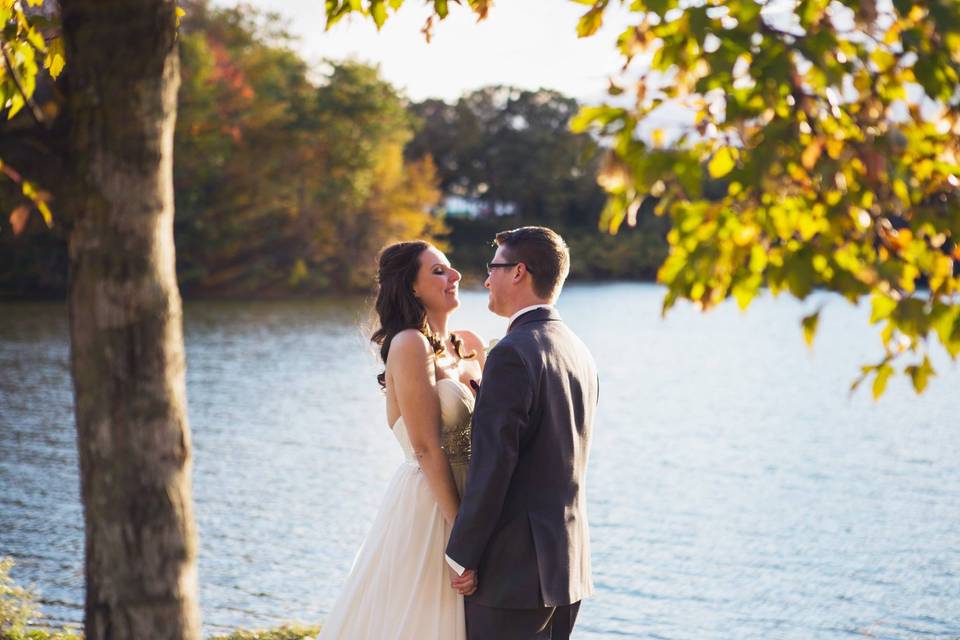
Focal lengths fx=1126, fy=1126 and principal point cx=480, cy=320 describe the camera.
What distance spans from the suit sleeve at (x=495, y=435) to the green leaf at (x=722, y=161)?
3.76ft

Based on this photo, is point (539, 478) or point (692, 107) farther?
point (539, 478)

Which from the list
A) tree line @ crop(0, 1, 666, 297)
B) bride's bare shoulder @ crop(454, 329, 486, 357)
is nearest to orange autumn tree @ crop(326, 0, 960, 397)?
bride's bare shoulder @ crop(454, 329, 486, 357)

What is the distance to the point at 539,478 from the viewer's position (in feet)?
11.7

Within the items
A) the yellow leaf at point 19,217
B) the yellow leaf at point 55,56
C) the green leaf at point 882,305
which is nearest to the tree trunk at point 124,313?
the yellow leaf at point 19,217

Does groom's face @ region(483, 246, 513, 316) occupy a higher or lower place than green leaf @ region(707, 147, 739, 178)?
Answer: lower

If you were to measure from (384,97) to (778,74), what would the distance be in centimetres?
4914

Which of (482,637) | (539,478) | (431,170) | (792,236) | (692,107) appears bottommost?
(482,637)

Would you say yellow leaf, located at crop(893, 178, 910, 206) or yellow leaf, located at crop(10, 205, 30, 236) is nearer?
yellow leaf, located at crop(893, 178, 910, 206)

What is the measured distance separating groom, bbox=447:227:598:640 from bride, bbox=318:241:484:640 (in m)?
0.30

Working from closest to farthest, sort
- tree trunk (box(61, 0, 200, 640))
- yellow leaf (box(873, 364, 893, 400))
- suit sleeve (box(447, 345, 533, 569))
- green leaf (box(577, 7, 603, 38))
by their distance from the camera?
yellow leaf (box(873, 364, 893, 400)) → tree trunk (box(61, 0, 200, 640)) → green leaf (box(577, 7, 603, 38)) → suit sleeve (box(447, 345, 533, 569))

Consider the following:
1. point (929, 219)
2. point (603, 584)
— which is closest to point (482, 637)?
point (929, 219)

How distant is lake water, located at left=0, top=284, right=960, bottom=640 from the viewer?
8.67 m

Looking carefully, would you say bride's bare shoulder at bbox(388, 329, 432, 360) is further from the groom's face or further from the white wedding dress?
the groom's face

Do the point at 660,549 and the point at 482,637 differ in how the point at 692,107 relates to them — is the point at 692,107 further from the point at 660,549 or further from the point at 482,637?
the point at 660,549
